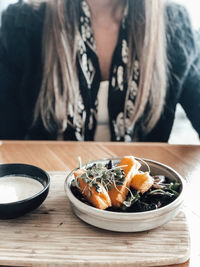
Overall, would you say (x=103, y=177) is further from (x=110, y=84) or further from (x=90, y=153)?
(x=110, y=84)

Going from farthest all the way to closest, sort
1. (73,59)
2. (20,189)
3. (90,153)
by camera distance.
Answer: (73,59), (90,153), (20,189)

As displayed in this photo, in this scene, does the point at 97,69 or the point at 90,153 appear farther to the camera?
the point at 97,69

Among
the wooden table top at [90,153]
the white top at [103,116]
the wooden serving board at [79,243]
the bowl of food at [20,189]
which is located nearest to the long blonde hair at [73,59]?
the white top at [103,116]

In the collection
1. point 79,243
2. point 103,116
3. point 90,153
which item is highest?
point 79,243

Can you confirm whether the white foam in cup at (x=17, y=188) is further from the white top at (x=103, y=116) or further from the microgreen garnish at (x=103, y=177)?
the white top at (x=103, y=116)

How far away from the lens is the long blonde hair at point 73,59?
1579 mm

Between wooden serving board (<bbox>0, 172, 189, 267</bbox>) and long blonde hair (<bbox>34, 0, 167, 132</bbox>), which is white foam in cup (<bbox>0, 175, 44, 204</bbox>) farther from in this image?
long blonde hair (<bbox>34, 0, 167, 132</bbox>)

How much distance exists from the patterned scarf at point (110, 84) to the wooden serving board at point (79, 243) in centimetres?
92

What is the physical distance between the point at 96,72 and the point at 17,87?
0.52m

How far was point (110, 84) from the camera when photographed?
64.1 inches

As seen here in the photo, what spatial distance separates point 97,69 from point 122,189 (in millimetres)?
1060

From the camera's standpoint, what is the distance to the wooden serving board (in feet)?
2.03

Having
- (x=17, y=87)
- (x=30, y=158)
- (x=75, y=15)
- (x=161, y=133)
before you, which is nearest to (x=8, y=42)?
(x=17, y=87)

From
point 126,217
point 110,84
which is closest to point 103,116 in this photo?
point 110,84
